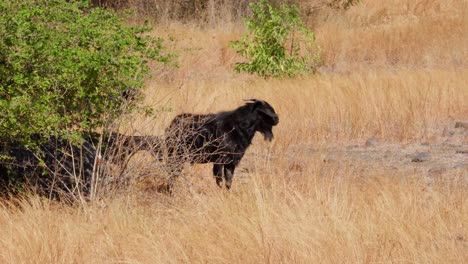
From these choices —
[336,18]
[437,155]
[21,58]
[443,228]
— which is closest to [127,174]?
[21,58]

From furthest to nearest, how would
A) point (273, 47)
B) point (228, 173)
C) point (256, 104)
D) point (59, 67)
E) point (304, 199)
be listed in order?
point (273, 47)
point (256, 104)
point (228, 173)
point (59, 67)
point (304, 199)

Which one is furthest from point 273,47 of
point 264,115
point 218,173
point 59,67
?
point 59,67

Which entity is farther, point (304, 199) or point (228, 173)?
point (228, 173)

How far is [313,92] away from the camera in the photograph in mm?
14148

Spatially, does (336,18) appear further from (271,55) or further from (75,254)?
(75,254)

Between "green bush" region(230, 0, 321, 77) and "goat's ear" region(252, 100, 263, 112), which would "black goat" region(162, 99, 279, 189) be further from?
"green bush" region(230, 0, 321, 77)

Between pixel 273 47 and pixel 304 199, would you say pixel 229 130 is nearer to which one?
pixel 304 199

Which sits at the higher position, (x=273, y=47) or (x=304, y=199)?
(x=273, y=47)

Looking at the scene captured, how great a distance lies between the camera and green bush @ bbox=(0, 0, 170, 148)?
7.49 m

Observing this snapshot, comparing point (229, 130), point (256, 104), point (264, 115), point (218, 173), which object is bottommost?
point (218, 173)

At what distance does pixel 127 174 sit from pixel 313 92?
614 centimetres

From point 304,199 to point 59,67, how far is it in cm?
244

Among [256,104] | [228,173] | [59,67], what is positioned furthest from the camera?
[256,104]

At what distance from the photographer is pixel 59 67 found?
7.67m
